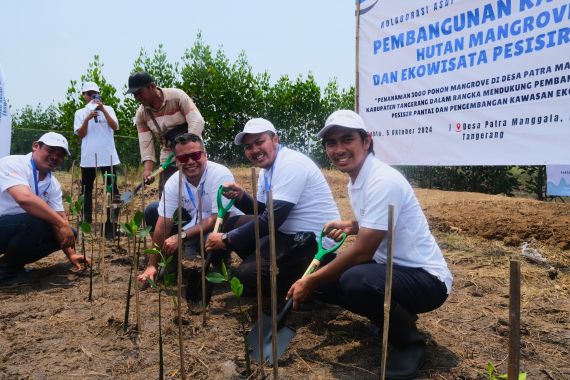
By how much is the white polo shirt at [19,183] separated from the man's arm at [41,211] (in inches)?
2.5

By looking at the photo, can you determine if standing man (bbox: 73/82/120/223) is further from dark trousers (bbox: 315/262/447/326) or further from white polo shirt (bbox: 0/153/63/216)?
dark trousers (bbox: 315/262/447/326)

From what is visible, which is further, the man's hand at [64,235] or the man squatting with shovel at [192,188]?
the man's hand at [64,235]

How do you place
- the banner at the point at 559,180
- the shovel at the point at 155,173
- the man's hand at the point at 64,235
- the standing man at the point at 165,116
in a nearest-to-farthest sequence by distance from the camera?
the man's hand at the point at 64,235
the shovel at the point at 155,173
the standing man at the point at 165,116
the banner at the point at 559,180

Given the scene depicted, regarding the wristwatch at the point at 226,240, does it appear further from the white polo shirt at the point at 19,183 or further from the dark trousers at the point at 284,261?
the white polo shirt at the point at 19,183

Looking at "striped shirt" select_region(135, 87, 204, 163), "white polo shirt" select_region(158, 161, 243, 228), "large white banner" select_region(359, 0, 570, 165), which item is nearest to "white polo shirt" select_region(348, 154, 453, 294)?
"white polo shirt" select_region(158, 161, 243, 228)

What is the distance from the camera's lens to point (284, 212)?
8.69 ft

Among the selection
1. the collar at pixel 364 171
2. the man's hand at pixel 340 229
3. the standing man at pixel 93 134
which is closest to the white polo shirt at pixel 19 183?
the standing man at pixel 93 134

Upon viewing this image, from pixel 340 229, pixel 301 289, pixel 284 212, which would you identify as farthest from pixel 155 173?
pixel 301 289

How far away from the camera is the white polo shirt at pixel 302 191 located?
2.66 meters

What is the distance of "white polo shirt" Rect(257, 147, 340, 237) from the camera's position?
2.66 m

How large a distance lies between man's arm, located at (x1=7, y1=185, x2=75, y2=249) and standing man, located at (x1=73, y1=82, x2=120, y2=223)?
1.62 metres

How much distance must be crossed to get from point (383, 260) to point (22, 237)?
2.63 metres

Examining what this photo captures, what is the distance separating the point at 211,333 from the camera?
8.00 feet

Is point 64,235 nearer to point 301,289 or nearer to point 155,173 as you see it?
point 155,173
